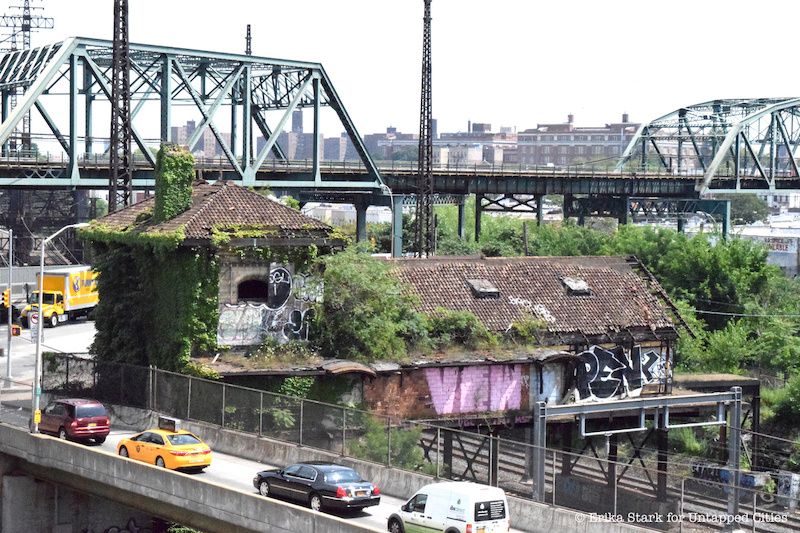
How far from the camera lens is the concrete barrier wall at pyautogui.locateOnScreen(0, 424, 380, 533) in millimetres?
33406

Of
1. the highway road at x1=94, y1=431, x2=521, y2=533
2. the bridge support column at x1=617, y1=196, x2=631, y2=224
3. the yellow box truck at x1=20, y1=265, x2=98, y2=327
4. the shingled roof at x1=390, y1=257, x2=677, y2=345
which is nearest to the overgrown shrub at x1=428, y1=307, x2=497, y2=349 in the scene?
the shingled roof at x1=390, y1=257, x2=677, y2=345

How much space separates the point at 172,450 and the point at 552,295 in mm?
20692

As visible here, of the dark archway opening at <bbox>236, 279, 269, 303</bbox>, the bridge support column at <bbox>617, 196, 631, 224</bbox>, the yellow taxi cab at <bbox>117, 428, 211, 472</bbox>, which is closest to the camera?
the yellow taxi cab at <bbox>117, 428, 211, 472</bbox>

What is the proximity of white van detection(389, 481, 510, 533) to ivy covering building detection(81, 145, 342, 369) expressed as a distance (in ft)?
57.2

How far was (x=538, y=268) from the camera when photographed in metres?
55.9

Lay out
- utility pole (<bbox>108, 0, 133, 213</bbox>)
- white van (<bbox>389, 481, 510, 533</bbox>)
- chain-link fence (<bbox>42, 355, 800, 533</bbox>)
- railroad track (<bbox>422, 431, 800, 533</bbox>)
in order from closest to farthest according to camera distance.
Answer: white van (<bbox>389, 481, 510, 533</bbox>)
chain-link fence (<bbox>42, 355, 800, 533</bbox>)
railroad track (<bbox>422, 431, 800, 533</bbox>)
utility pole (<bbox>108, 0, 133, 213</bbox>)

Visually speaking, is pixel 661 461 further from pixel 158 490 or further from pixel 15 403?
pixel 15 403

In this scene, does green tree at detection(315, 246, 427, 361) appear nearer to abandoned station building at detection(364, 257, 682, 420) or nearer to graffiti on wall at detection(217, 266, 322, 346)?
graffiti on wall at detection(217, 266, 322, 346)

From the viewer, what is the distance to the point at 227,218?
48.7m

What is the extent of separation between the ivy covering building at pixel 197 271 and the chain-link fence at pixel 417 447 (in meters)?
2.00

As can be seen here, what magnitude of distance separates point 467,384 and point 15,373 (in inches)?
954

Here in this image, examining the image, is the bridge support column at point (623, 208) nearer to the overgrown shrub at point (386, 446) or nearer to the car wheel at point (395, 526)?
the overgrown shrub at point (386, 446)

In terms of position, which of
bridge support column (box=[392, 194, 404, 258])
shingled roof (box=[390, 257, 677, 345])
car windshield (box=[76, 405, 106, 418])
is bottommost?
car windshield (box=[76, 405, 106, 418])

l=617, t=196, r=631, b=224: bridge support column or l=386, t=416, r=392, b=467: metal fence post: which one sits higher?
l=617, t=196, r=631, b=224: bridge support column
